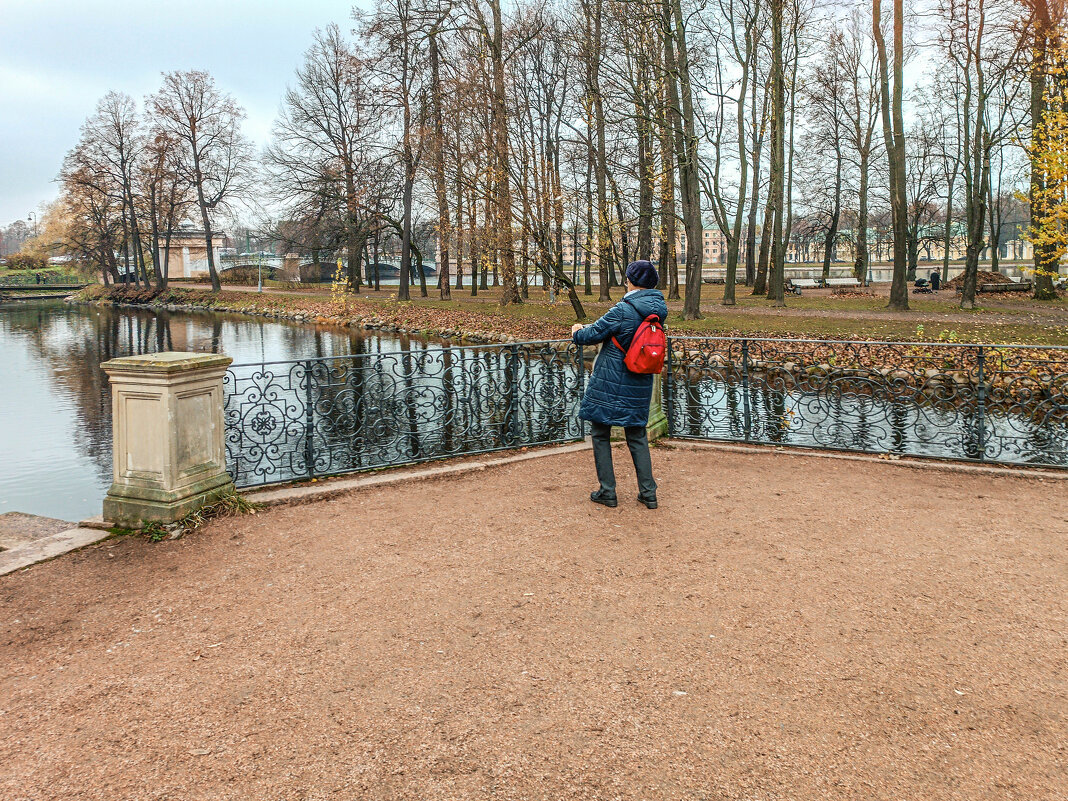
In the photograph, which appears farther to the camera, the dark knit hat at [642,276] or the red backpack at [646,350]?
the dark knit hat at [642,276]

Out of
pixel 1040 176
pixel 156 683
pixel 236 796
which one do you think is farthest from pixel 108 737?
pixel 1040 176

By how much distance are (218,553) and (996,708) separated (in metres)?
4.52

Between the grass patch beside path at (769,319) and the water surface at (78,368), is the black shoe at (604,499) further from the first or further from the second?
the grass patch beside path at (769,319)

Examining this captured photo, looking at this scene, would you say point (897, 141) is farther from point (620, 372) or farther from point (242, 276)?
point (242, 276)

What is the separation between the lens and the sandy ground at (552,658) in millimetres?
2721

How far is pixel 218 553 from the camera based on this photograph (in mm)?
5039

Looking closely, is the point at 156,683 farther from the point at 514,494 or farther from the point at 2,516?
the point at 2,516

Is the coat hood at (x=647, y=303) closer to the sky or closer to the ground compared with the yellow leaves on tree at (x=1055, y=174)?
closer to the ground

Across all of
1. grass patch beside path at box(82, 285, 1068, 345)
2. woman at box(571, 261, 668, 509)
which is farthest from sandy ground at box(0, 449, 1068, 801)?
grass patch beside path at box(82, 285, 1068, 345)

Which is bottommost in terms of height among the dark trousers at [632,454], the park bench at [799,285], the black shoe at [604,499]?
the black shoe at [604,499]

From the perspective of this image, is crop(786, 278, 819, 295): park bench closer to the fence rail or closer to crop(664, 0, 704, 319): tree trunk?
crop(664, 0, 704, 319): tree trunk

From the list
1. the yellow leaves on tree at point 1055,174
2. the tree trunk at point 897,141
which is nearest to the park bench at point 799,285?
the tree trunk at point 897,141

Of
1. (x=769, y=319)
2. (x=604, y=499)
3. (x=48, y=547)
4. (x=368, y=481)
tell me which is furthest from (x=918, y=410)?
(x=769, y=319)

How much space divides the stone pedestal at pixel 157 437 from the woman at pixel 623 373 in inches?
112
